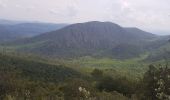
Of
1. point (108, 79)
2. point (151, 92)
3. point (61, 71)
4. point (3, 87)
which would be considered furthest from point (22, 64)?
point (151, 92)

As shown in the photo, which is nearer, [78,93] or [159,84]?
[159,84]

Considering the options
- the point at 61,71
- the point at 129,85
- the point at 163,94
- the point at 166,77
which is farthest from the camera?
the point at 61,71

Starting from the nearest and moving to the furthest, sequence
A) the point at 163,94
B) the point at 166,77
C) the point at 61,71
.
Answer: the point at 163,94 → the point at 166,77 → the point at 61,71

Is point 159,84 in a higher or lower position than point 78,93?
higher

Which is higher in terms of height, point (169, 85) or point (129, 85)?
point (169, 85)

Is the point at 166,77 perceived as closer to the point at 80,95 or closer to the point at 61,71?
the point at 80,95

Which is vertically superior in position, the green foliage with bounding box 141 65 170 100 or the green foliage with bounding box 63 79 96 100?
the green foliage with bounding box 141 65 170 100

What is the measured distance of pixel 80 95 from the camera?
1883 cm

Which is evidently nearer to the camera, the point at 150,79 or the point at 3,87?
the point at 150,79

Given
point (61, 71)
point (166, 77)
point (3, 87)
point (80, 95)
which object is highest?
point (166, 77)

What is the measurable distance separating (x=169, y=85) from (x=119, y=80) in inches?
3434

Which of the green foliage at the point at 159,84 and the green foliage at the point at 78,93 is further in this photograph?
the green foliage at the point at 78,93

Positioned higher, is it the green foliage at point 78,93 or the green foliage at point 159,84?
the green foliage at point 159,84

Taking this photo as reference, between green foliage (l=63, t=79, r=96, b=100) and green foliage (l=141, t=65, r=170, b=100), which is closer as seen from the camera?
green foliage (l=141, t=65, r=170, b=100)
